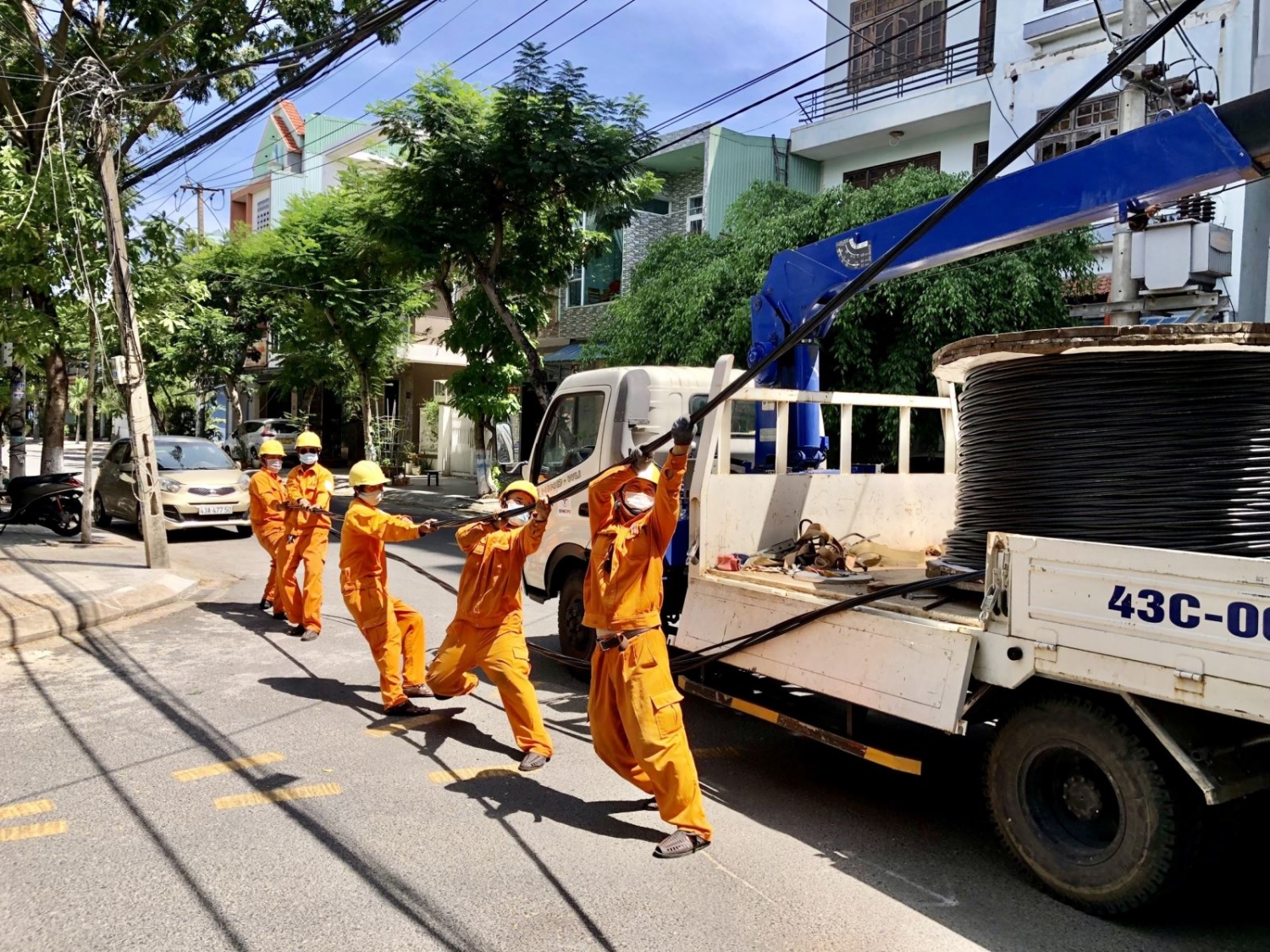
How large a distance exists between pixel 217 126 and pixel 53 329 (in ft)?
12.2

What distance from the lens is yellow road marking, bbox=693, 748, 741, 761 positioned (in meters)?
5.49

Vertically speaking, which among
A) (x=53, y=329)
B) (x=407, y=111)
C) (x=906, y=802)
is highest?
(x=407, y=111)

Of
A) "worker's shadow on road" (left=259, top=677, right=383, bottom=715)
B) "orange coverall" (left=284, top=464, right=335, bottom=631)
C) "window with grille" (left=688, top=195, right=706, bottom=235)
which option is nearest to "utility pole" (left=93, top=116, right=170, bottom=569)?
"orange coverall" (left=284, top=464, right=335, bottom=631)

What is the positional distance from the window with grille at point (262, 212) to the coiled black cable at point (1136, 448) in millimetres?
38977

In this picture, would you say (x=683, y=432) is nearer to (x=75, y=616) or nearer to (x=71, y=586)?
(x=75, y=616)

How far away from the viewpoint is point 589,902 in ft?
12.3

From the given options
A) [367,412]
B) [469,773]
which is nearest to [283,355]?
[367,412]

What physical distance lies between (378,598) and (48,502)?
10.8 meters

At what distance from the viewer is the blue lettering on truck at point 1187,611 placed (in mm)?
3076

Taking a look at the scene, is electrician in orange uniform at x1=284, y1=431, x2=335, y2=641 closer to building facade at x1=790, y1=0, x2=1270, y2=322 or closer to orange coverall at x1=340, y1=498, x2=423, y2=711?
orange coverall at x1=340, y1=498, x2=423, y2=711

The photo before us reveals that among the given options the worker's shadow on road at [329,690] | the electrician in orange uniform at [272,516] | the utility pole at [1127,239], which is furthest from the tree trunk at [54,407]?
the utility pole at [1127,239]

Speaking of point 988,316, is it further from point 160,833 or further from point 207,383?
point 207,383

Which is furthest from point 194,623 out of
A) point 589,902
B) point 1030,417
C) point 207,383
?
point 207,383

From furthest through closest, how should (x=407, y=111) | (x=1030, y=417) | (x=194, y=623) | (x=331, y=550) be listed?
(x=407, y=111)
(x=331, y=550)
(x=194, y=623)
(x=1030, y=417)
